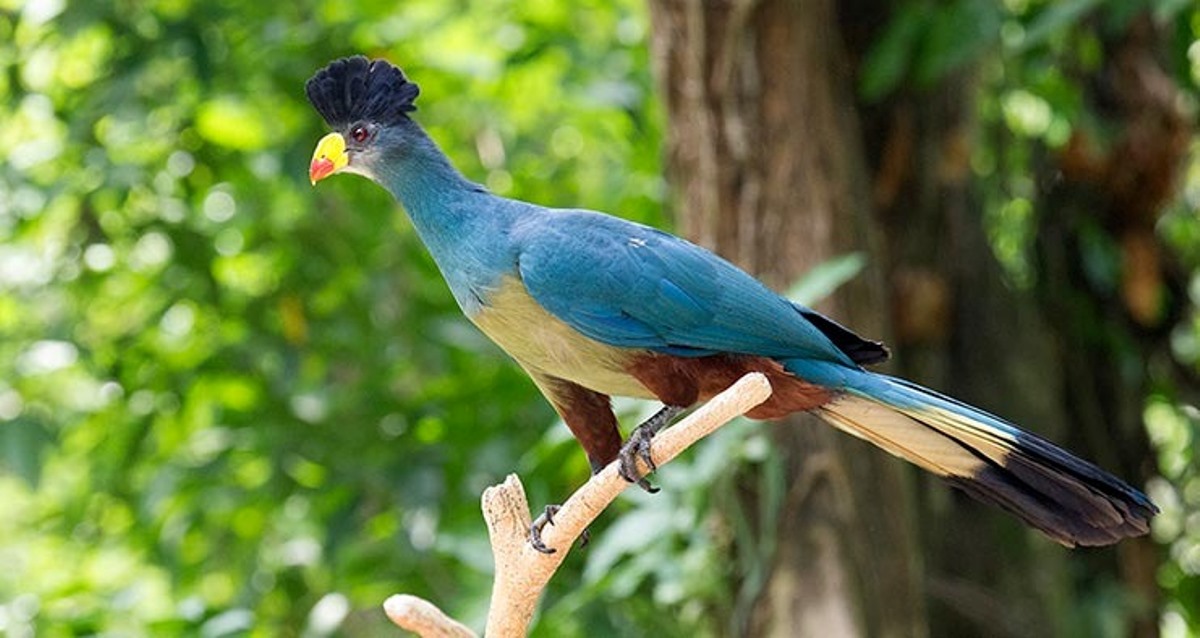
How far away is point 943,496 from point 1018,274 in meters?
0.69

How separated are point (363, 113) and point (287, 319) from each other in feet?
5.87

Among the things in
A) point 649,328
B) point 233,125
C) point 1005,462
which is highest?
point 233,125

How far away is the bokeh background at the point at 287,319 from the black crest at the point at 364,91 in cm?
124

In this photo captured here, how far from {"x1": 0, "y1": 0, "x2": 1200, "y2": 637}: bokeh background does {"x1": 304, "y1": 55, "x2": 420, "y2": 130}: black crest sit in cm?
124

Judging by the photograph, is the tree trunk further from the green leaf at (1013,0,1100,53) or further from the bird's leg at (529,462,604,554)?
the bird's leg at (529,462,604,554)

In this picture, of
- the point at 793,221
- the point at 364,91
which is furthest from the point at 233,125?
the point at 364,91

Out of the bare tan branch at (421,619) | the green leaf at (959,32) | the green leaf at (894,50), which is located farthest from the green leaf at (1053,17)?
the bare tan branch at (421,619)

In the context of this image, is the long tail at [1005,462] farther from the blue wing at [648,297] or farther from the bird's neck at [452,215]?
the bird's neck at [452,215]

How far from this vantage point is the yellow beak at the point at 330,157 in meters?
2.07

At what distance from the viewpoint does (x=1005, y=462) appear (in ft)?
6.51

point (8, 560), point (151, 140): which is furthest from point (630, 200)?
point (8, 560)

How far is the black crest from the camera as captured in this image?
208 cm

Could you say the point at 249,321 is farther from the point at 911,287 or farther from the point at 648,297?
the point at 648,297

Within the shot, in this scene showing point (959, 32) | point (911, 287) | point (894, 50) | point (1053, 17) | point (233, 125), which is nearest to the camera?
point (1053, 17)
